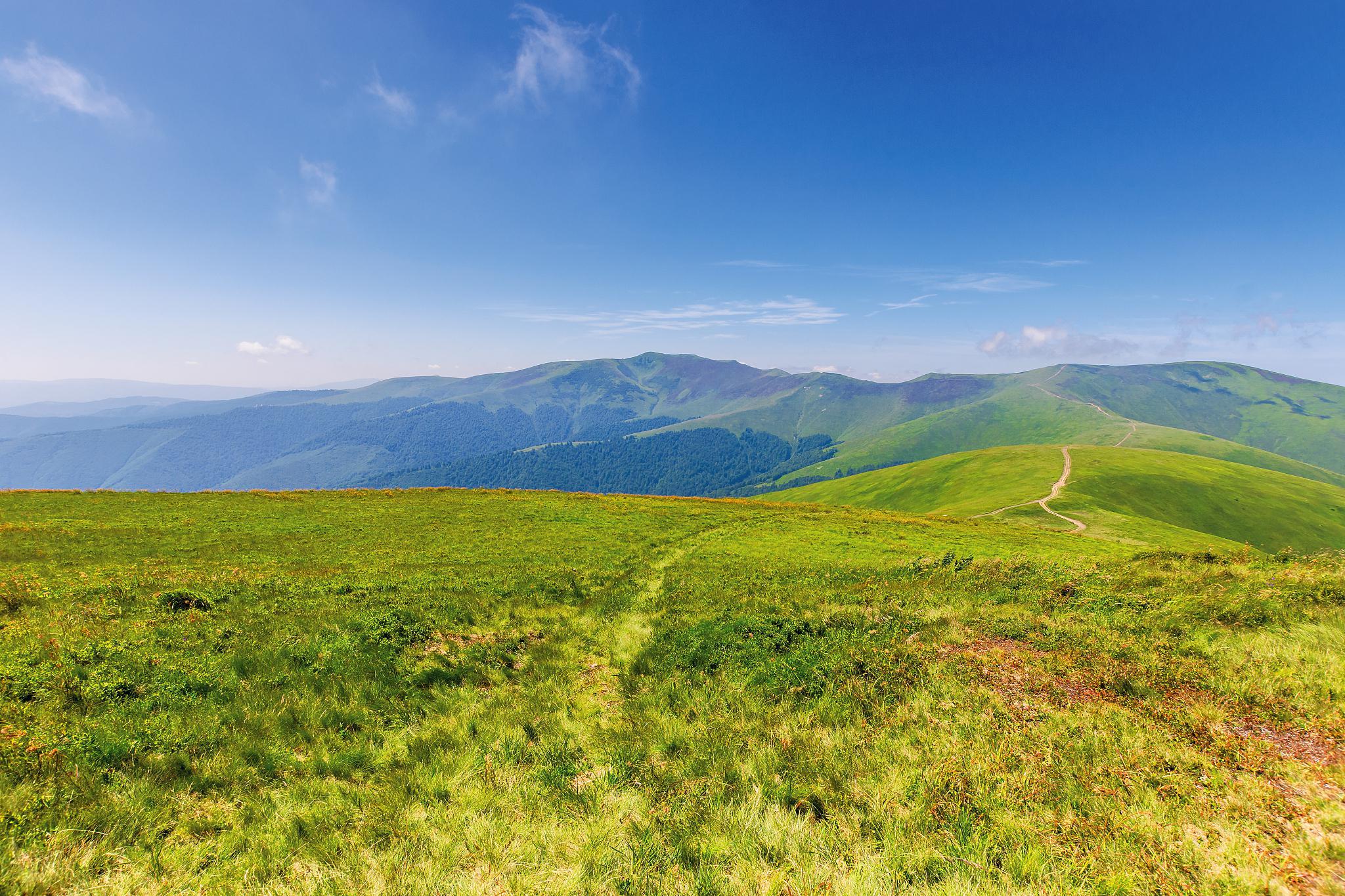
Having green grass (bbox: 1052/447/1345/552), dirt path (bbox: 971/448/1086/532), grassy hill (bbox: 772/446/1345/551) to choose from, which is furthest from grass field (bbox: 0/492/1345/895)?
green grass (bbox: 1052/447/1345/552)

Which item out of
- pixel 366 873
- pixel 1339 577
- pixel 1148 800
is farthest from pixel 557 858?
pixel 1339 577

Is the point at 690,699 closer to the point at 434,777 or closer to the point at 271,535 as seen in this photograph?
the point at 434,777

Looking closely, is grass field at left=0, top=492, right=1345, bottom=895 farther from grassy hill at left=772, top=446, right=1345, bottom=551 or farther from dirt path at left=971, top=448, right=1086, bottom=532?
grassy hill at left=772, top=446, right=1345, bottom=551

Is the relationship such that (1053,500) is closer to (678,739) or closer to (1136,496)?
(1136,496)

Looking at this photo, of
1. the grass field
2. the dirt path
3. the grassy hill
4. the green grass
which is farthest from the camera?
the green grass

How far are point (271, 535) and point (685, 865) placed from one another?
3534 centimetres

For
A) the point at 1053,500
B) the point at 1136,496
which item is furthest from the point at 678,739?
the point at 1136,496

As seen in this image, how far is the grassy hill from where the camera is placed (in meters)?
80.2

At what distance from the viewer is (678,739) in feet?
26.2

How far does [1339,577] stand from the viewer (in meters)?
13.0

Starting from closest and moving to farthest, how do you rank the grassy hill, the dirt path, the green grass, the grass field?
the grass field, the dirt path, the grassy hill, the green grass

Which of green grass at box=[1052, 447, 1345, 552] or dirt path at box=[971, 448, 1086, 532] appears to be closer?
dirt path at box=[971, 448, 1086, 532]

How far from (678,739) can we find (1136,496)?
432ft

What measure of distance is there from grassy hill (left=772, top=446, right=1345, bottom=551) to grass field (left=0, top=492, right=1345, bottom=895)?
234 feet
